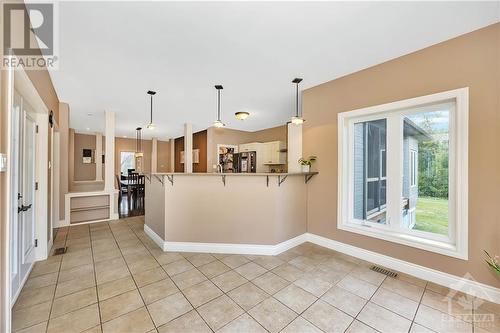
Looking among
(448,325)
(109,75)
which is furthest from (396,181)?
(109,75)

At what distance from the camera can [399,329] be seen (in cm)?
168

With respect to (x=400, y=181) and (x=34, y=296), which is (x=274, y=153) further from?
(x=34, y=296)

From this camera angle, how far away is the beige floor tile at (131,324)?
163 cm

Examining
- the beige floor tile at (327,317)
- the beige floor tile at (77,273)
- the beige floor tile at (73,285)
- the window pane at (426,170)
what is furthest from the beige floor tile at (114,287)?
the window pane at (426,170)

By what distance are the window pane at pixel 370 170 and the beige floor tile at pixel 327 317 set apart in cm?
161

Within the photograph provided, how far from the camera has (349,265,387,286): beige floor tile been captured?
93.2 inches

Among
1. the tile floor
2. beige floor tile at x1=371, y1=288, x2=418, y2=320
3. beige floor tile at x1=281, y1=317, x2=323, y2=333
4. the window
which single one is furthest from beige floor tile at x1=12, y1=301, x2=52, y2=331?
the window

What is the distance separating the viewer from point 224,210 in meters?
3.17

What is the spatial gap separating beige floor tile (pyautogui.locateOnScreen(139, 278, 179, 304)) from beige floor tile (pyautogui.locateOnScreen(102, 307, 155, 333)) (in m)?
0.18

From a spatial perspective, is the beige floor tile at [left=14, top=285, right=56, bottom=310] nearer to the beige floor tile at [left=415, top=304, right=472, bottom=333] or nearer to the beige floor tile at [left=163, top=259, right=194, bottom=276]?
the beige floor tile at [left=163, top=259, right=194, bottom=276]

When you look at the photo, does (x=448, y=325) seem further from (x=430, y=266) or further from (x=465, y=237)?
(x=465, y=237)

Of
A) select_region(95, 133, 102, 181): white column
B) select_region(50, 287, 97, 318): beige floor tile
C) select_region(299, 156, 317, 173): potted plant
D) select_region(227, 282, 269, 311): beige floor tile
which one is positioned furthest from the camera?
select_region(95, 133, 102, 181): white column

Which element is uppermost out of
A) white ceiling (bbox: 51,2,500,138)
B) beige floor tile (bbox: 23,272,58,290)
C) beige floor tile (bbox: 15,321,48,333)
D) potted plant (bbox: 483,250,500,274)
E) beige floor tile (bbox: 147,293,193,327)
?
white ceiling (bbox: 51,2,500,138)

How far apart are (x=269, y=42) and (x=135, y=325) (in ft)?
9.96
